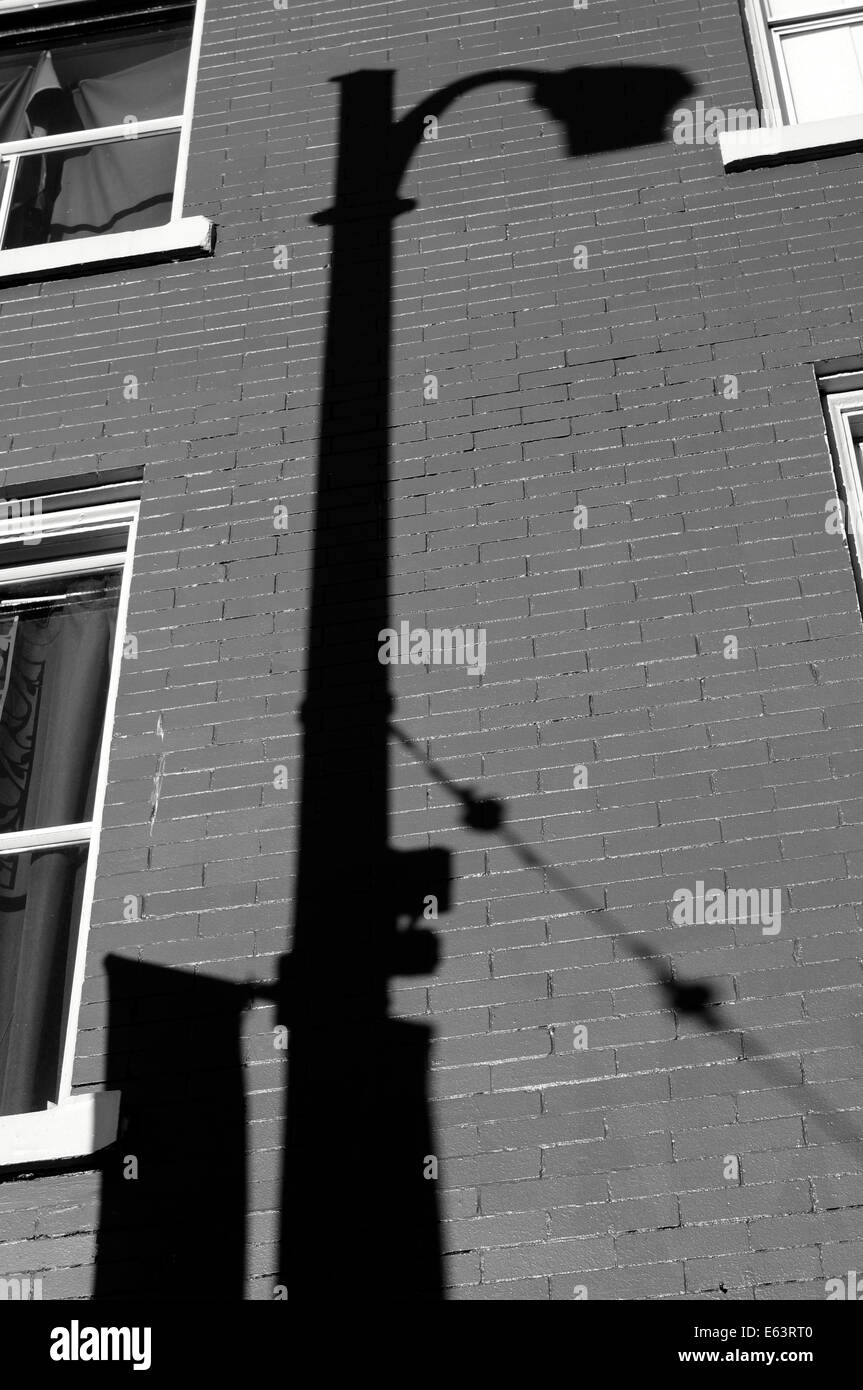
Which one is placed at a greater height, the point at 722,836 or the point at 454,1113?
the point at 722,836

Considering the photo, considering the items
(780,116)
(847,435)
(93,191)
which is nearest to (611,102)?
(780,116)

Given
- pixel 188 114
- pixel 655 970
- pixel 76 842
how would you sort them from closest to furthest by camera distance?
pixel 655 970
pixel 76 842
pixel 188 114

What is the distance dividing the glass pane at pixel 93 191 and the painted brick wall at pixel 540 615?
0.28 metres

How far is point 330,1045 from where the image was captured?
4.59 m

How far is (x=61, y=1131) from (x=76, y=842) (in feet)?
3.80

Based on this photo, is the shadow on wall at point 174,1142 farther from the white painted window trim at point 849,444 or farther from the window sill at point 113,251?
the window sill at point 113,251

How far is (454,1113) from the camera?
4.42 meters

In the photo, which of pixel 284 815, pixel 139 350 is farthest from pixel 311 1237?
pixel 139 350

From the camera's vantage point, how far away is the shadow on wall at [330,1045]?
4.29m

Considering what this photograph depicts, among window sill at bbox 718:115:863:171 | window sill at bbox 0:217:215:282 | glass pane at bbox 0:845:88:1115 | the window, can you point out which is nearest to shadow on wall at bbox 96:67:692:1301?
glass pane at bbox 0:845:88:1115

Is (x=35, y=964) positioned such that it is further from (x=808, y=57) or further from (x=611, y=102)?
(x=808, y=57)

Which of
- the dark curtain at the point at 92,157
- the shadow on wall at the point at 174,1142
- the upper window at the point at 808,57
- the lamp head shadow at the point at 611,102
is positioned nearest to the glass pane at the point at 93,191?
the dark curtain at the point at 92,157
